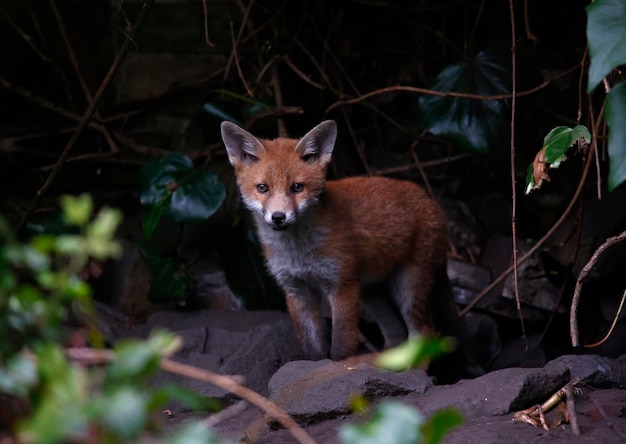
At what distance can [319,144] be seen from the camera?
17.0 ft

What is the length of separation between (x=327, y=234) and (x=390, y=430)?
3690 mm

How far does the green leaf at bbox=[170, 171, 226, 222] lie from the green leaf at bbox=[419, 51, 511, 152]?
1683mm

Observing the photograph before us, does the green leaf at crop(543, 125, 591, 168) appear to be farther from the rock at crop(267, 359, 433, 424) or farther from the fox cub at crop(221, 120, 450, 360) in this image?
the fox cub at crop(221, 120, 450, 360)

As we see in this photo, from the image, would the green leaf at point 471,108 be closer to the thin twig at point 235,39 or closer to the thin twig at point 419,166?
the thin twig at point 419,166

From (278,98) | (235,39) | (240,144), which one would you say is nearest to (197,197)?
(240,144)

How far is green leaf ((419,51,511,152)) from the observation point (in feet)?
18.7

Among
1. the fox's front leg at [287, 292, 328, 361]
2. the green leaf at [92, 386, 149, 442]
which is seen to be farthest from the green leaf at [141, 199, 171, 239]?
the green leaf at [92, 386, 149, 442]

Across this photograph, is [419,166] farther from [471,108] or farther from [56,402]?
[56,402]

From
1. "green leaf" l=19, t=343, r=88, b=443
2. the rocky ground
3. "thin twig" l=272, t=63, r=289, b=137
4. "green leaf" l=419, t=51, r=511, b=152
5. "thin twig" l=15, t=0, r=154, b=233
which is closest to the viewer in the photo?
"green leaf" l=19, t=343, r=88, b=443

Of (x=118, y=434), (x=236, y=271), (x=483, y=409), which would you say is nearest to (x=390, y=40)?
(x=236, y=271)

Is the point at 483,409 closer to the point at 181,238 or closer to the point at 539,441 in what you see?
the point at 539,441

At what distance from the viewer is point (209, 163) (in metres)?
6.79

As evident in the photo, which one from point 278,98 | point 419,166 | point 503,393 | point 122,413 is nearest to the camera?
point 122,413

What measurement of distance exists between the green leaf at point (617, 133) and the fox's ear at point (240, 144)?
9.57 ft
